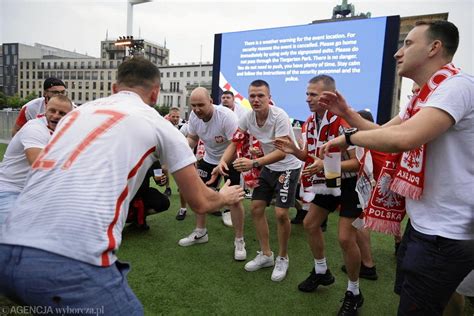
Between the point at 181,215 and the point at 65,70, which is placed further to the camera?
the point at 65,70

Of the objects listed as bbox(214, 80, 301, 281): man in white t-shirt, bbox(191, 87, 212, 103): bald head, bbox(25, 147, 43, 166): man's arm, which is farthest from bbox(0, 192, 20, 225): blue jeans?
bbox(191, 87, 212, 103): bald head

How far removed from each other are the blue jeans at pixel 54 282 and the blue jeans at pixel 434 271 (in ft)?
4.54

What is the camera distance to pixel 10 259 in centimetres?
129

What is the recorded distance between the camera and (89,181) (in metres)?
1.36

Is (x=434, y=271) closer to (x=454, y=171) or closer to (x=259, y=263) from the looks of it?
(x=454, y=171)

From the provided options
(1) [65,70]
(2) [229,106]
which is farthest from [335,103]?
(1) [65,70]

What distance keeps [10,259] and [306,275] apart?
2952mm

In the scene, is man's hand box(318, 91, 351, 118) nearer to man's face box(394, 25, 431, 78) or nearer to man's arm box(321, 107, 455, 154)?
man's face box(394, 25, 431, 78)

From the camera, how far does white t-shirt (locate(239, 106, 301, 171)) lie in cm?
355

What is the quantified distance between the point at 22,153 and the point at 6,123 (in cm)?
1523

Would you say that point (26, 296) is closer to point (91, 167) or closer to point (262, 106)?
point (91, 167)

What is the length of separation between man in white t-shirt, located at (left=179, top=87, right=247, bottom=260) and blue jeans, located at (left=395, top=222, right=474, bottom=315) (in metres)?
2.45

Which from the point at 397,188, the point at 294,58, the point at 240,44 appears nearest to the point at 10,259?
the point at 397,188

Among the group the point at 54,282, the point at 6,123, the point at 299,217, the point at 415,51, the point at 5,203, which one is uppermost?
the point at 415,51
